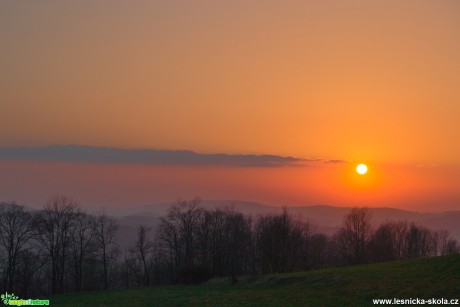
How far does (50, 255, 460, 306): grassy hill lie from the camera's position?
117 ft

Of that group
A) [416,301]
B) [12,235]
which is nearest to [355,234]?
[12,235]

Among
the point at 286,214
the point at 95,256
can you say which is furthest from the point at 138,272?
the point at 286,214

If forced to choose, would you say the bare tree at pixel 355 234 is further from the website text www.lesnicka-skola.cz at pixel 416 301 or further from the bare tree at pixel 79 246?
the website text www.lesnicka-skola.cz at pixel 416 301

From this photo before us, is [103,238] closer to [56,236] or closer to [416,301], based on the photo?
[56,236]

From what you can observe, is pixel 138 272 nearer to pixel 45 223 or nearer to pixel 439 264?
pixel 45 223

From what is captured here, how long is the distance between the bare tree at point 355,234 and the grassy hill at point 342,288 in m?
60.2

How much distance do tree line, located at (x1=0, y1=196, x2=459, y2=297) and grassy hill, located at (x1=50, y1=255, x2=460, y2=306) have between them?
14.4m

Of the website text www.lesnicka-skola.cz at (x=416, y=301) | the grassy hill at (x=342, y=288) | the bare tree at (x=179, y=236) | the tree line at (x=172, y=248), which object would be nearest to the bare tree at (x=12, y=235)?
the tree line at (x=172, y=248)

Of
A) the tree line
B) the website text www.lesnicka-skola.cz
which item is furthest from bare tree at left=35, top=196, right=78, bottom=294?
the website text www.lesnicka-skola.cz

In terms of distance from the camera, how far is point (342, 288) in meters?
40.7

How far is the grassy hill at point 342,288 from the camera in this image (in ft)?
117

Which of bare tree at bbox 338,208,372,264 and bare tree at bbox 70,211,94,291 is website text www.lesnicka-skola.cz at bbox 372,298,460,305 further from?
bare tree at bbox 338,208,372,264

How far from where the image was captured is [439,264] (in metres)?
42.6

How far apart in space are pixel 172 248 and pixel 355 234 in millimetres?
49131
